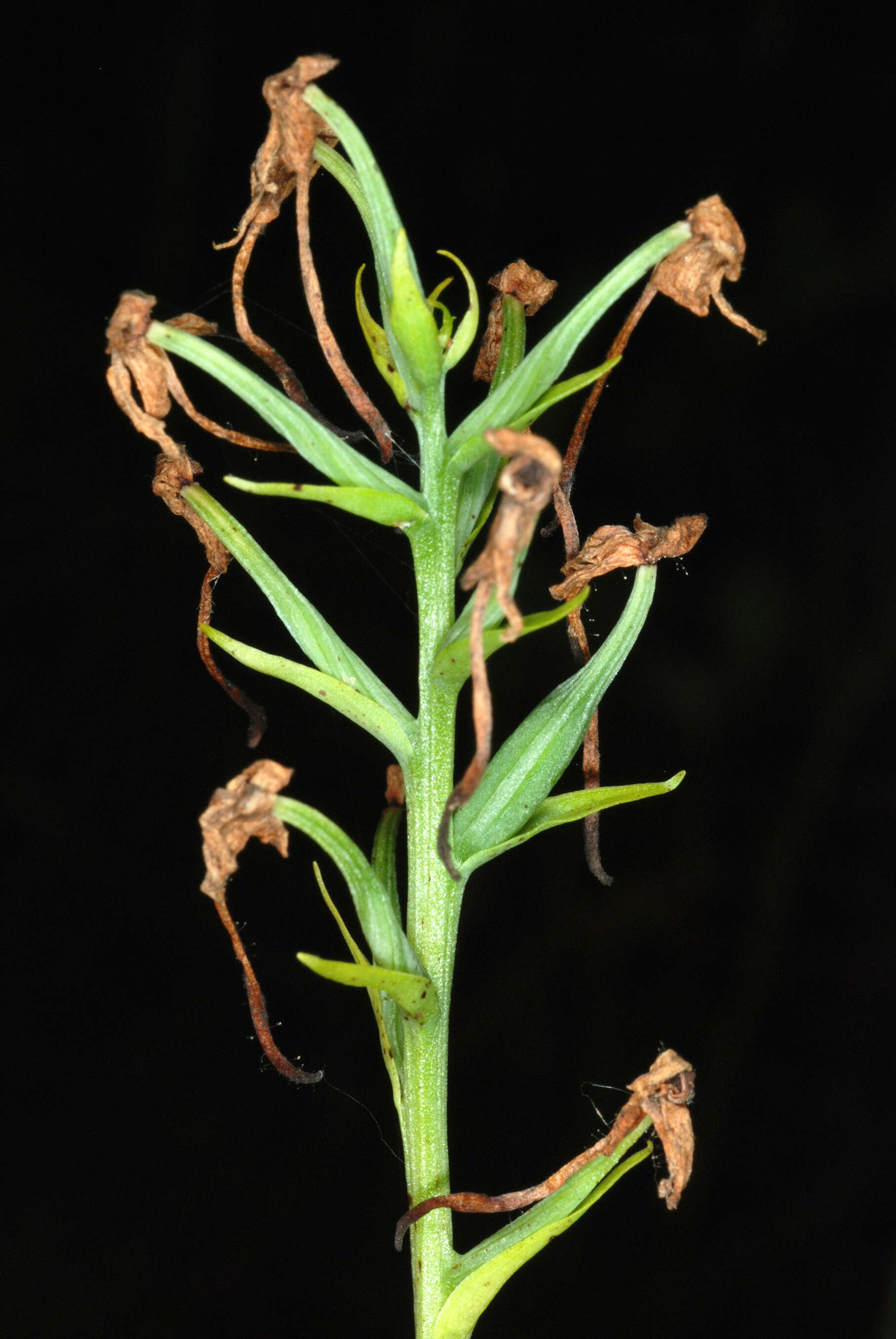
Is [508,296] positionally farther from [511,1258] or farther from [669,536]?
[511,1258]

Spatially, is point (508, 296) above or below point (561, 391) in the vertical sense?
above

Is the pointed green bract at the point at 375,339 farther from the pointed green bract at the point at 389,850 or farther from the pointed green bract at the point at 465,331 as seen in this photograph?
the pointed green bract at the point at 389,850

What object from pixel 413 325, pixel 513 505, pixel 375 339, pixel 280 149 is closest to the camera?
pixel 513 505

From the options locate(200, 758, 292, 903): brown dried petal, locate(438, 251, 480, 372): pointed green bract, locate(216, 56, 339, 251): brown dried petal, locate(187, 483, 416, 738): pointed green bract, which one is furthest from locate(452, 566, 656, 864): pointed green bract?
locate(216, 56, 339, 251): brown dried petal

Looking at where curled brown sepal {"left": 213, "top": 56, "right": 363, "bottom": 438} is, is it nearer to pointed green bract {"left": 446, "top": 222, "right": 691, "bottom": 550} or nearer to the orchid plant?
the orchid plant

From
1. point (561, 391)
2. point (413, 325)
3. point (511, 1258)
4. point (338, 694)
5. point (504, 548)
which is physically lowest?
point (511, 1258)

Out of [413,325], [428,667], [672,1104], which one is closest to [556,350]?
[413,325]

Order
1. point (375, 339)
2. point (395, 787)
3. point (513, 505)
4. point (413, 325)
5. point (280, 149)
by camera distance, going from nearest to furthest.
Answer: point (513, 505), point (413, 325), point (280, 149), point (375, 339), point (395, 787)
